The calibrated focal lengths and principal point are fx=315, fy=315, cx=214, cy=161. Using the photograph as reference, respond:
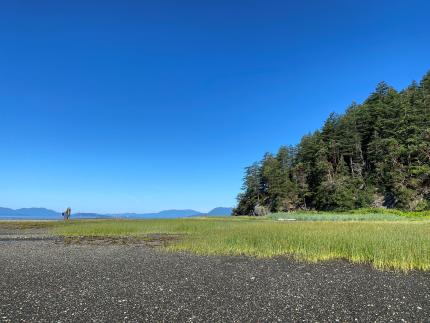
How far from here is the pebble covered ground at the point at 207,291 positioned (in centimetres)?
862

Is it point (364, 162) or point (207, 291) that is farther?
point (364, 162)

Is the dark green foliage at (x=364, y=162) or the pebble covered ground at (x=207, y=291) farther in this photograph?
the dark green foliage at (x=364, y=162)

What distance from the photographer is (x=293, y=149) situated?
104m

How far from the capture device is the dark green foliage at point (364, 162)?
63.0 metres

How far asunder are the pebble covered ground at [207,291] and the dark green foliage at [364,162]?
5476cm

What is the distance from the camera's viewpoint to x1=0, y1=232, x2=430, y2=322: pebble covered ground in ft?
28.3

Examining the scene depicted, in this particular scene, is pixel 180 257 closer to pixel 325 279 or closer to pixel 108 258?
pixel 108 258

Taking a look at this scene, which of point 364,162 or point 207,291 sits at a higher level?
point 364,162

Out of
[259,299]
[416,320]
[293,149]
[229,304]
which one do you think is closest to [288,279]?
[259,299]

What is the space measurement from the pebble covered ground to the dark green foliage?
54.8 metres

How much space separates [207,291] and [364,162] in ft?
254

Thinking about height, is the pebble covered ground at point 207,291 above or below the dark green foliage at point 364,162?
below

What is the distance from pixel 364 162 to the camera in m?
Answer: 78.4

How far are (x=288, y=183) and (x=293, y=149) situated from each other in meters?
20.6
